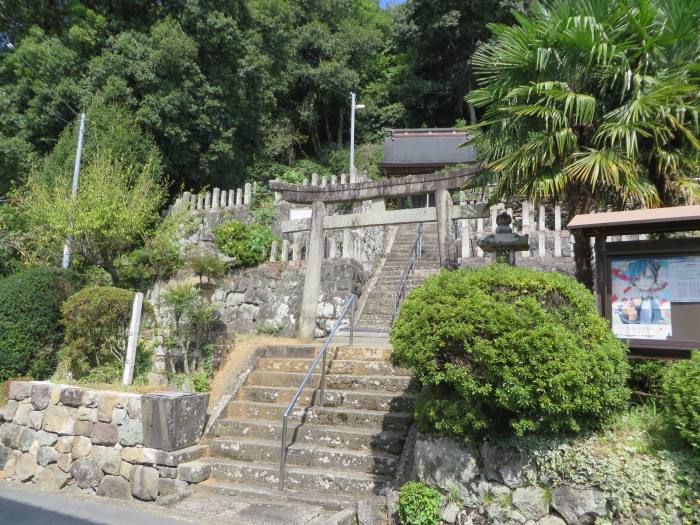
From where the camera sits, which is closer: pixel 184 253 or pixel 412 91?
pixel 184 253

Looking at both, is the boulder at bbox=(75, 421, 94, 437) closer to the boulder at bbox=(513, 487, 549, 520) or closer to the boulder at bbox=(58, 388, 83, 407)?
the boulder at bbox=(58, 388, 83, 407)

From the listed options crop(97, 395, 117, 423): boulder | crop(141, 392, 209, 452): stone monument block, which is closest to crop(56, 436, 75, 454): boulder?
crop(97, 395, 117, 423): boulder

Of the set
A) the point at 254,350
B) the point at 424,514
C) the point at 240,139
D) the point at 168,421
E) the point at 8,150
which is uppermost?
the point at 240,139

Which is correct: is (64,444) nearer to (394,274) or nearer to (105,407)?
(105,407)

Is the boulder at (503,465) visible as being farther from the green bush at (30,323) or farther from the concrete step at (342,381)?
the green bush at (30,323)

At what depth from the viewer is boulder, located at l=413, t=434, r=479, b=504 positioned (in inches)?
171

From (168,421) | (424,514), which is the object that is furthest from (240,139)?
(424,514)

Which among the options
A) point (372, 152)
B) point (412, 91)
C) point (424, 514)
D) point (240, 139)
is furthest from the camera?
point (412, 91)

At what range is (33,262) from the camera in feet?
38.5

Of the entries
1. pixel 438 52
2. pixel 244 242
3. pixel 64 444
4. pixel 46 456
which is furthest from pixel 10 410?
pixel 438 52

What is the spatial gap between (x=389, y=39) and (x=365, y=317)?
2475cm

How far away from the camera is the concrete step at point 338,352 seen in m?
7.07

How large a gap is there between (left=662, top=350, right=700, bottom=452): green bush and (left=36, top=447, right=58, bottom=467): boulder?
7066 mm

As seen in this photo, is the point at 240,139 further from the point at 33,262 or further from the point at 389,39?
the point at 389,39
